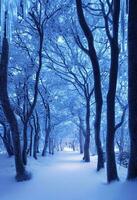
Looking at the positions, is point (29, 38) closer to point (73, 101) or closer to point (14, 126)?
point (14, 126)

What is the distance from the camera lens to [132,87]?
855 centimetres

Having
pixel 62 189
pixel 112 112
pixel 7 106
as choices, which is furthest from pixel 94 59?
pixel 62 189

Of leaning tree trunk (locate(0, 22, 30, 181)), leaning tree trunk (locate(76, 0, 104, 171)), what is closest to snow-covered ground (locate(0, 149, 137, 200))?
leaning tree trunk (locate(0, 22, 30, 181))

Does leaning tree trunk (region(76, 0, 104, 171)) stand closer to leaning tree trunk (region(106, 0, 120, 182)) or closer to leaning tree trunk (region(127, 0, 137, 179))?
leaning tree trunk (region(106, 0, 120, 182))

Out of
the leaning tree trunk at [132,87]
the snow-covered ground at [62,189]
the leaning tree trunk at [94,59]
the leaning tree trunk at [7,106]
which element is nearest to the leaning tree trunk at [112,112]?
the snow-covered ground at [62,189]

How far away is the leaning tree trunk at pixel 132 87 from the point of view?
838 cm

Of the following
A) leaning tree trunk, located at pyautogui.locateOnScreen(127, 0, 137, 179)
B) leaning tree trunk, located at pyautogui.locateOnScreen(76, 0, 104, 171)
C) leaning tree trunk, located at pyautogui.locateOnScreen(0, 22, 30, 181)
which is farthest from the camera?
leaning tree trunk, located at pyautogui.locateOnScreen(0, 22, 30, 181)

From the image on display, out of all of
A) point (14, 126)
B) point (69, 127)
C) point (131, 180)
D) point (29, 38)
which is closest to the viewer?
point (131, 180)

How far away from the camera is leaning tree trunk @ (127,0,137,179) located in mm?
8383

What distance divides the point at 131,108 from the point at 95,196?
2.42 m

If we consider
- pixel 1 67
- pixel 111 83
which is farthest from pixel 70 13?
pixel 111 83

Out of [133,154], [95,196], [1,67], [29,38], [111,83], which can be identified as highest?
[29,38]

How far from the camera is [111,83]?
10.1 meters

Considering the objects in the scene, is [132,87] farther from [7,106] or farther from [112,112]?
[7,106]
